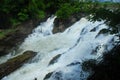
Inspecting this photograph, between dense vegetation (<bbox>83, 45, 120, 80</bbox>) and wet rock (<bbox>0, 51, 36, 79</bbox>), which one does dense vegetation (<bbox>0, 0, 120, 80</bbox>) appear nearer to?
wet rock (<bbox>0, 51, 36, 79</bbox>)

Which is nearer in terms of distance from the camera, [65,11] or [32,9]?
[65,11]

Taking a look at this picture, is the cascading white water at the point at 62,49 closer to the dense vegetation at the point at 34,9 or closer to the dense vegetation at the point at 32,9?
the dense vegetation at the point at 34,9

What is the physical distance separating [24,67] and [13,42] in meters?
3.81

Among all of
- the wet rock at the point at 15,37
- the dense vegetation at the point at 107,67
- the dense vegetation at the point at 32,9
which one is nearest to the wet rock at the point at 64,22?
the dense vegetation at the point at 32,9

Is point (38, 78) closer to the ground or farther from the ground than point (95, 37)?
closer to the ground

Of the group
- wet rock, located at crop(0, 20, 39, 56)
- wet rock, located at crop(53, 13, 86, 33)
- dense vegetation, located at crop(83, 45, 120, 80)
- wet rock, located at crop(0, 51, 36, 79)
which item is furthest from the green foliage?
dense vegetation, located at crop(83, 45, 120, 80)

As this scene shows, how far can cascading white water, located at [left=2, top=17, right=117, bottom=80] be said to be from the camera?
10.5m

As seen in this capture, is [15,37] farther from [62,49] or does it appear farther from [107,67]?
[107,67]

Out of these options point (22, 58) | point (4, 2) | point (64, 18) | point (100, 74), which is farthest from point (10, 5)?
point (100, 74)

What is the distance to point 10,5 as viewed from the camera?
2052 centimetres

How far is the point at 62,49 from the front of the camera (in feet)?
47.2

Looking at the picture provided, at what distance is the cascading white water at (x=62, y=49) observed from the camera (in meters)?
10.5

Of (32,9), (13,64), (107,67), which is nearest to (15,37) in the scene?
(32,9)

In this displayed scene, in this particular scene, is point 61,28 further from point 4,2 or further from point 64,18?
point 4,2
